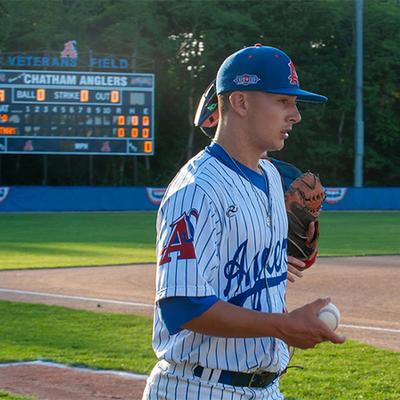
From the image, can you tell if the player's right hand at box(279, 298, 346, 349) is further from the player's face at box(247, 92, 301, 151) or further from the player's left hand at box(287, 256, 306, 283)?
the player's left hand at box(287, 256, 306, 283)

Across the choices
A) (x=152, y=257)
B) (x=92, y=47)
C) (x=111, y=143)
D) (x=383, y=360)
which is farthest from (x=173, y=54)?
(x=383, y=360)

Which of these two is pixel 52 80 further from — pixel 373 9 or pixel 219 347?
pixel 219 347

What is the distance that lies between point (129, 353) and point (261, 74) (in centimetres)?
539

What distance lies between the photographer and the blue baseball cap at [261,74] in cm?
290

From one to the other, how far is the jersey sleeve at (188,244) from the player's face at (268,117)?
0.95ft

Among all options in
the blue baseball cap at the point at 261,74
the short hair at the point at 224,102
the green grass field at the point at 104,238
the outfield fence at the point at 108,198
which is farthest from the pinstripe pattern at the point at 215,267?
the outfield fence at the point at 108,198

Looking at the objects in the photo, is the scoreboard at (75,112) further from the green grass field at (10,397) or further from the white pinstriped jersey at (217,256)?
the white pinstriped jersey at (217,256)

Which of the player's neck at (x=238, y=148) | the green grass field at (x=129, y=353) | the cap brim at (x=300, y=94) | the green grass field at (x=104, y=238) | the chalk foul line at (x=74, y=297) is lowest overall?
the green grass field at (x=104, y=238)

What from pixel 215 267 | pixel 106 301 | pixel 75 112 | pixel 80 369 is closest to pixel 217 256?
pixel 215 267

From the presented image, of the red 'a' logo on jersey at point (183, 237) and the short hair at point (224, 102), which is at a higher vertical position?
the short hair at point (224, 102)

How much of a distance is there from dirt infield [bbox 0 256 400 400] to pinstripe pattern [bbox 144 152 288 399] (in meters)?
3.58

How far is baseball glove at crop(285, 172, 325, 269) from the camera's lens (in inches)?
145

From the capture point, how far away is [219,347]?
2.84 metres

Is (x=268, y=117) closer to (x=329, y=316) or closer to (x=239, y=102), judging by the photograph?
(x=239, y=102)
